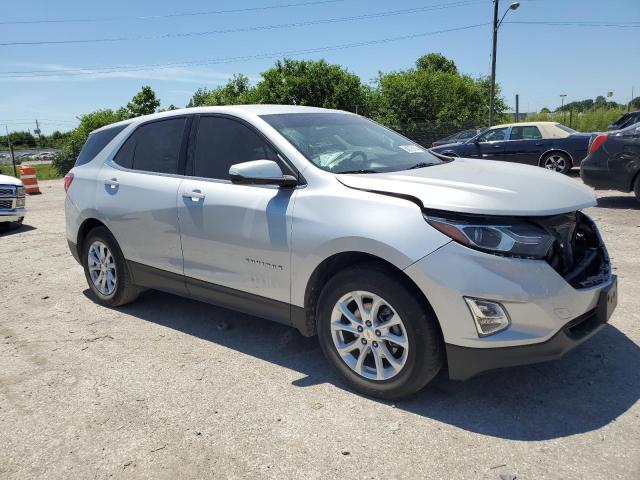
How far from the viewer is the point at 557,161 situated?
1368cm

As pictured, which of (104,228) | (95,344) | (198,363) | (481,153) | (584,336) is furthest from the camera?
(481,153)

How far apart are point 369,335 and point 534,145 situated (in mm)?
12248

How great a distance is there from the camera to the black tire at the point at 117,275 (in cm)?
475

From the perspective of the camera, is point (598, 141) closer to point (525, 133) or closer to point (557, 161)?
point (557, 161)

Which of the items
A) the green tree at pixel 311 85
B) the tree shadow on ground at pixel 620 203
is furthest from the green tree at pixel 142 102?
the tree shadow on ground at pixel 620 203

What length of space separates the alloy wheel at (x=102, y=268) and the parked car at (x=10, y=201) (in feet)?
17.7

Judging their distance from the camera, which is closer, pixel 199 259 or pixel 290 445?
pixel 290 445

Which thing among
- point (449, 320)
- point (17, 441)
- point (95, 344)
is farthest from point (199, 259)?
point (449, 320)

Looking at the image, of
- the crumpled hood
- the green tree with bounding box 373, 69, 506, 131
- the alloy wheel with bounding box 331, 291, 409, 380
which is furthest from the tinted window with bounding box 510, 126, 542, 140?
the green tree with bounding box 373, 69, 506, 131

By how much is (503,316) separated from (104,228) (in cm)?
356

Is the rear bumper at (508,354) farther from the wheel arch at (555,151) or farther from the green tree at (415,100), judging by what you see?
the green tree at (415,100)

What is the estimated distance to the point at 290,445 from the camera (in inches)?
110

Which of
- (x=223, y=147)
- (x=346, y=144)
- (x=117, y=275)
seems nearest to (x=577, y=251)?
(x=346, y=144)

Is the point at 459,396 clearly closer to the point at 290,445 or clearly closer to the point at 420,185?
the point at 290,445
